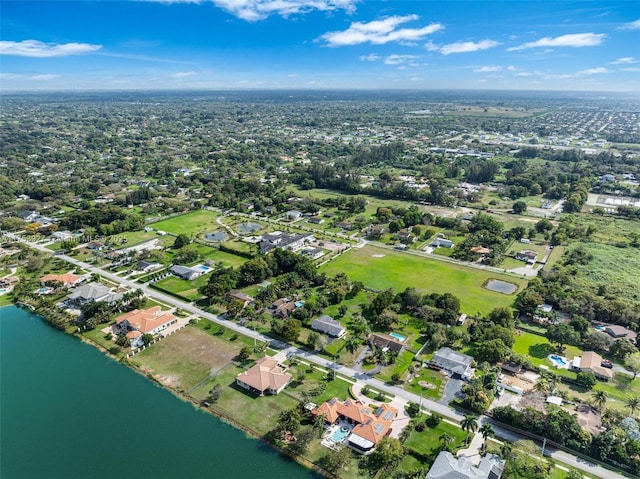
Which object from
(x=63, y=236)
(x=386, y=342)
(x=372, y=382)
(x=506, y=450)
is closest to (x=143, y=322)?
(x=372, y=382)

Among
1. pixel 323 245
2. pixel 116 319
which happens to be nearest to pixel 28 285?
pixel 116 319

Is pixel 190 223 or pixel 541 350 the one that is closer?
pixel 541 350

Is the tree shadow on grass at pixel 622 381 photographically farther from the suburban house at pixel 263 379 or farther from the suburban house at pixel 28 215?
the suburban house at pixel 28 215

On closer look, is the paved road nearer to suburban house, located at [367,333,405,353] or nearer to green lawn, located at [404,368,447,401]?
green lawn, located at [404,368,447,401]

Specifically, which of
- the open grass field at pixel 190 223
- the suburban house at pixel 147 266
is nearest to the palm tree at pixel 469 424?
the suburban house at pixel 147 266

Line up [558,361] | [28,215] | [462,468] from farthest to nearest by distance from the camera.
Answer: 1. [28,215]
2. [558,361]
3. [462,468]

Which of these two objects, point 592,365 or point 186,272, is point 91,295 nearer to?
point 186,272
